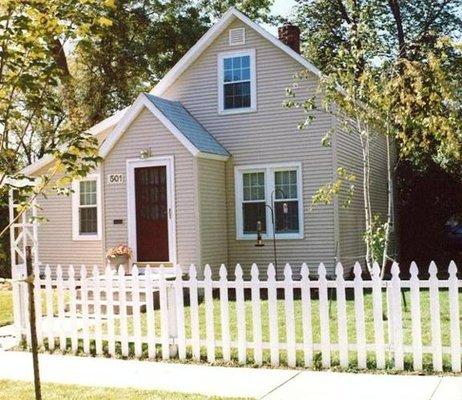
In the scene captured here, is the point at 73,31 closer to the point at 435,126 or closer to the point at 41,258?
the point at 435,126

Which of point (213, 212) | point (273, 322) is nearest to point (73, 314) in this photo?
point (273, 322)

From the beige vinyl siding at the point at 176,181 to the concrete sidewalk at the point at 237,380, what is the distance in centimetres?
677

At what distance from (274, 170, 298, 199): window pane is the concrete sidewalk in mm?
9228

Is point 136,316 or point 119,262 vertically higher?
point 119,262

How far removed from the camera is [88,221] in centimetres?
1856

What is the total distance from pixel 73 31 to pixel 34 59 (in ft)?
1.70

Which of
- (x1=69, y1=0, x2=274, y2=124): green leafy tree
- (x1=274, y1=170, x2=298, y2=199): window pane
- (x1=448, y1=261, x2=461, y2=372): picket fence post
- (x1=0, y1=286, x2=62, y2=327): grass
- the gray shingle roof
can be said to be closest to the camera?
(x1=448, y1=261, x2=461, y2=372): picket fence post

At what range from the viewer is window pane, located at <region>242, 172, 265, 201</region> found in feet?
55.8

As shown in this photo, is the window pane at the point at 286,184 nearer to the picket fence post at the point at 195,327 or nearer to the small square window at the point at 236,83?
the small square window at the point at 236,83

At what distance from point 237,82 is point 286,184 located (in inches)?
127

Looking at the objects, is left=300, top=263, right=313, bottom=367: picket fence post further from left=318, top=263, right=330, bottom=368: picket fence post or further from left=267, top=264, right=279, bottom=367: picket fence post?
left=267, top=264, right=279, bottom=367: picket fence post

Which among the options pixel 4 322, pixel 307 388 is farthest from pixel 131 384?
pixel 4 322

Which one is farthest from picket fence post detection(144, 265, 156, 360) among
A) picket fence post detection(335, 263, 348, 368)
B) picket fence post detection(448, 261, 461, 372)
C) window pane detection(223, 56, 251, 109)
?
window pane detection(223, 56, 251, 109)

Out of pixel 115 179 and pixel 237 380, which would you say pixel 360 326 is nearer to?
pixel 237 380
